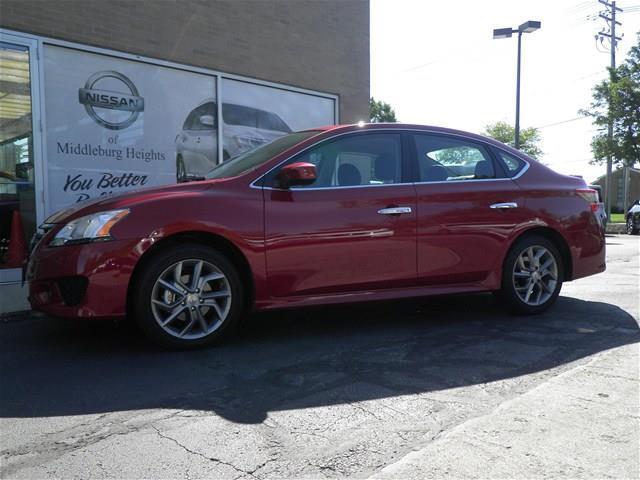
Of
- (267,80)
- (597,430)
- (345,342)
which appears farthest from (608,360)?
(267,80)

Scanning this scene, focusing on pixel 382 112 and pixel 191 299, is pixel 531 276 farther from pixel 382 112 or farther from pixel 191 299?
pixel 382 112

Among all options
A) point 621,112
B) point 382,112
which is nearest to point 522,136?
point 382,112

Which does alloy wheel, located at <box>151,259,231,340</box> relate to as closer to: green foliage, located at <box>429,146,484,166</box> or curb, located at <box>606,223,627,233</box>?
green foliage, located at <box>429,146,484,166</box>

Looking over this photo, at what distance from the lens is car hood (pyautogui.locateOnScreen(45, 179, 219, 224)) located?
12.5ft

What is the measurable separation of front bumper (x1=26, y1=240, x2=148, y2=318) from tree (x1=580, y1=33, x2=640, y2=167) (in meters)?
27.5

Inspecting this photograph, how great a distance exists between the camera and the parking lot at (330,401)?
2.34 metres

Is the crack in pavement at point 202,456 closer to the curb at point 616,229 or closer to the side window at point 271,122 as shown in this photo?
the side window at point 271,122

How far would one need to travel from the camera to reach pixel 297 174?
401 cm

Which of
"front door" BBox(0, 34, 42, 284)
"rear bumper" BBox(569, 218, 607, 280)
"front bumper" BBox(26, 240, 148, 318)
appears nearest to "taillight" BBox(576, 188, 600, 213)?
"rear bumper" BBox(569, 218, 607, 280)

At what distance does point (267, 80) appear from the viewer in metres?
9.03

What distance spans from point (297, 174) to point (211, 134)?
4.84 metres

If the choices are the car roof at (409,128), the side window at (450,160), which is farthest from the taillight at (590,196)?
the side window at (450,160)

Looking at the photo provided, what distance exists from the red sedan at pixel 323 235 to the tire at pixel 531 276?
13 mm

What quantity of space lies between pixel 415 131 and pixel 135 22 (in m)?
4.69
